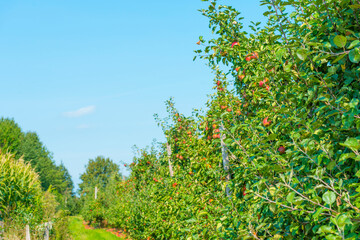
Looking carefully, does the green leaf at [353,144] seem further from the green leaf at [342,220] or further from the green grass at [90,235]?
the green grass at [90,235]

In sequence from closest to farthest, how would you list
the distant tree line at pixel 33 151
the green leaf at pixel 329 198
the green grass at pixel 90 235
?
the green leaf at pixel 329 198
the green grass at pixel 90 235
the distant tree line at pixel 33 151

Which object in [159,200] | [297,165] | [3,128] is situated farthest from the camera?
[3,128]

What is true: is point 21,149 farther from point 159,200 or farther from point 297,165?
point 297,165

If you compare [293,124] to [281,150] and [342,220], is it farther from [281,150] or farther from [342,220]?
[342,220]

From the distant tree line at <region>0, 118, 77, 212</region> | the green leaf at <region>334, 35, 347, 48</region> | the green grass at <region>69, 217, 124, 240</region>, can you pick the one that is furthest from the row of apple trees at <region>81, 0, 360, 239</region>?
the distant tree line at <region>0, 118, 77, 212</region>

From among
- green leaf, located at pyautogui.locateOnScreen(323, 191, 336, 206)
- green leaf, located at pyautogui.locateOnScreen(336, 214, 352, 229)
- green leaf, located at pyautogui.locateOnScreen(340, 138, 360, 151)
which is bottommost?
green leaf, located at pyautogui.locateOnScreen(336, 214, 352, 229)

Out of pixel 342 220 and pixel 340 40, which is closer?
pixel 342 220

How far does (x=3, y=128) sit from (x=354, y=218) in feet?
144

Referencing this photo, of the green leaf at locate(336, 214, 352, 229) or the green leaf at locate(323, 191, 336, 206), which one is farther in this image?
the green leaf at locate(323, 191, 336, 206)

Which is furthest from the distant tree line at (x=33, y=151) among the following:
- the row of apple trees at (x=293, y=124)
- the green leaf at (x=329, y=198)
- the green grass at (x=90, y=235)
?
the green leaf at (x=329, y=198)

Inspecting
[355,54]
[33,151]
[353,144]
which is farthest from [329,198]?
[33,151]

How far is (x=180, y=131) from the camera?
387 inches

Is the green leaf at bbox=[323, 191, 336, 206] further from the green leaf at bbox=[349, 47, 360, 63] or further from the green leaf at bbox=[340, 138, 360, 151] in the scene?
the green leaf at bbox=[349, 47, 360, 63]

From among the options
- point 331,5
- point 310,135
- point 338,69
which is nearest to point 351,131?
point 310,135
